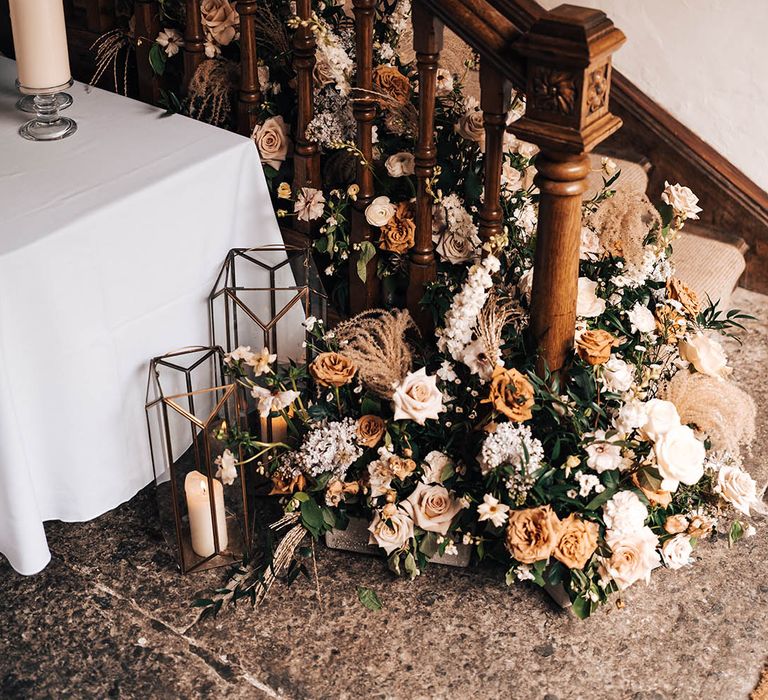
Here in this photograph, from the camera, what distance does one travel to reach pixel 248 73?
2098 millimetres

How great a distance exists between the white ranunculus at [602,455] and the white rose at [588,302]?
277 mm

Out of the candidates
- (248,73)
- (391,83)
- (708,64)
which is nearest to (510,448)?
(391,83)

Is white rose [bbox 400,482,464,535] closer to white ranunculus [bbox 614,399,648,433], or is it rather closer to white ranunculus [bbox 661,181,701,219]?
white ranunculus [bbox 614,399,648,433]

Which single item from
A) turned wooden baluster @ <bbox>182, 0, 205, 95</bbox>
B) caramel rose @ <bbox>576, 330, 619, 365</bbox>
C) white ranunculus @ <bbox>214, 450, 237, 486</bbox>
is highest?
turned wooden baluster @ <bbox>182, 0, 205, 95</bbox>

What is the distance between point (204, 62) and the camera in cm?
214

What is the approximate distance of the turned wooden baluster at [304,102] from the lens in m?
1.97

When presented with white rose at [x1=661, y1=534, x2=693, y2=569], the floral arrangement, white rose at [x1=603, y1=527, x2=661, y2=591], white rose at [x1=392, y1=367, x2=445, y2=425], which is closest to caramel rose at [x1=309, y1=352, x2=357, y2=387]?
the floral arrangement

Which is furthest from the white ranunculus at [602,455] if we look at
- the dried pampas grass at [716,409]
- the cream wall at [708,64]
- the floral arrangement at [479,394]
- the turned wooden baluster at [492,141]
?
the cream wall at [708,64]

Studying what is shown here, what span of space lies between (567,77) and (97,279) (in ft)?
2.83

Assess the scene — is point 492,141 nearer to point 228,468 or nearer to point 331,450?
point 331,450

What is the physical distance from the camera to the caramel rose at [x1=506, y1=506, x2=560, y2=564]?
1797mm

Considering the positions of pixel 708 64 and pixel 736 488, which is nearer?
pixel 736 488

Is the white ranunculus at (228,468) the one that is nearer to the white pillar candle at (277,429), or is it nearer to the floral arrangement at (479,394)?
the floral arrangement at (479,394)

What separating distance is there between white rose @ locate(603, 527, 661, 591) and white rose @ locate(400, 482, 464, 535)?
29 centimetres
